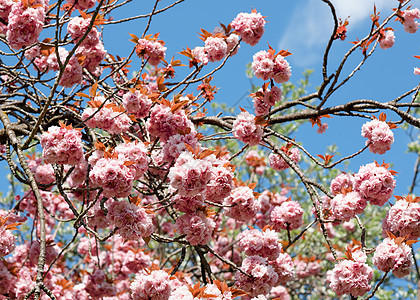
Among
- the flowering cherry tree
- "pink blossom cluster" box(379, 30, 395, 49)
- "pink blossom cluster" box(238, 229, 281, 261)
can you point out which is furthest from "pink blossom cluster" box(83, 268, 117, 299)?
"pink blossom cluster" box(379, 30, 395, 49)

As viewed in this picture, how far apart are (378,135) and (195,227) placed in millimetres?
1498

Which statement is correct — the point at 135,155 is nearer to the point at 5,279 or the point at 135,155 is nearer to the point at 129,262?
the point at 5,279

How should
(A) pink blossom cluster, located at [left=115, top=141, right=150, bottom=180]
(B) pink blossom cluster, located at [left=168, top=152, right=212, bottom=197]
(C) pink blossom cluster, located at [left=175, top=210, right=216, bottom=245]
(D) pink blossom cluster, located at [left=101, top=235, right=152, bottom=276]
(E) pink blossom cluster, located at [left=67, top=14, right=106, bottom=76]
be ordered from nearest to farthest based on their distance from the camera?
(B) pink blossom cluster, located at [left=168, top=152, right=212, bottom=197], (A) pink blossom cluster, located at [left=115, top=141, right=150, bottom=180], (C) pink blossom cluster, located at [left=175, top=210, right=216, bottom=245], (E) pink blossom cluster, located at [left=67, top=14, right=106, bottom=76], (D) pink blossom cluster, located at [left=101, top=235, right=152, bottom=276]

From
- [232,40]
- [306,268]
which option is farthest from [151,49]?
[306,268]

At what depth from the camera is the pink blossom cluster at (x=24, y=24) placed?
8.91 ft

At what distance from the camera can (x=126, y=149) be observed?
2.19 meters

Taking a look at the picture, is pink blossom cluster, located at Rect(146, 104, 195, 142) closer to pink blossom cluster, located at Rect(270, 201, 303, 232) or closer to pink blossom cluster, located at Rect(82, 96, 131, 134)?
pink blossom cluster, located at Rect(82, 96, 131, 134)

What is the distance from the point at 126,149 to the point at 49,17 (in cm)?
192

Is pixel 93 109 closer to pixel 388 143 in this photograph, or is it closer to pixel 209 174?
pixel 209 174

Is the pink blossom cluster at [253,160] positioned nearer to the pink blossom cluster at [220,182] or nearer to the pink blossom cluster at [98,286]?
the pink blossom cluster at [98,286]

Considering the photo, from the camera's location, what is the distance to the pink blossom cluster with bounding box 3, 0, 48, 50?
271 centimetres

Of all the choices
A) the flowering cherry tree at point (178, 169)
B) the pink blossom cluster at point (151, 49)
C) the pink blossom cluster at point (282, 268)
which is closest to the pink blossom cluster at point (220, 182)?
the flowering cherry tree at point (178, 169)

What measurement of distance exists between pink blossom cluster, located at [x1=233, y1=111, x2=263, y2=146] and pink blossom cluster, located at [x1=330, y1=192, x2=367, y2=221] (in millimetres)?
685

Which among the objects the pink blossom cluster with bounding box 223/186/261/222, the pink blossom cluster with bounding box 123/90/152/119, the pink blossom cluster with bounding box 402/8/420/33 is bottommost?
the pink blossom cluster with bounding box 223/186/261/222
